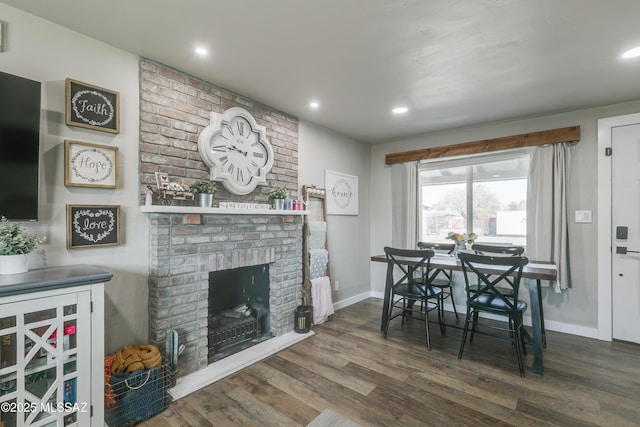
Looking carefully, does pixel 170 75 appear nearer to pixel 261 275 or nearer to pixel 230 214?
pixel 230 214

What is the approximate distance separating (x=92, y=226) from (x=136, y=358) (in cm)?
91

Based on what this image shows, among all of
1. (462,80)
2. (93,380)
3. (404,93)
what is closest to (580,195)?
(462,80)

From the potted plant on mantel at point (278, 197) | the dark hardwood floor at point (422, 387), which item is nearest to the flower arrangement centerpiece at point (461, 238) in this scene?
the dark hardwood floor at point (422, 387)

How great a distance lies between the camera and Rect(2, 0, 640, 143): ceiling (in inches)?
64.1

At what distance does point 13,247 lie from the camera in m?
1.47

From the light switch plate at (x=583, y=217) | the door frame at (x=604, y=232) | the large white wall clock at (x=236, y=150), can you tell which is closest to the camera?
the large white wall clock at (x=236, y=150)

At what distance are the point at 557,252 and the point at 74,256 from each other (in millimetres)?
4390

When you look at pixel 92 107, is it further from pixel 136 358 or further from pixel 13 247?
pixel 136 358

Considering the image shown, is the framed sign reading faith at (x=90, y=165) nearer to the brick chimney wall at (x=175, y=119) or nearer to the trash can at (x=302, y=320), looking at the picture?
the brick chimney wall at (x=175, y=119)

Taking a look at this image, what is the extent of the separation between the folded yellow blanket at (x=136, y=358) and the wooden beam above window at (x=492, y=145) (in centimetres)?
374

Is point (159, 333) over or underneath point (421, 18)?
underneath

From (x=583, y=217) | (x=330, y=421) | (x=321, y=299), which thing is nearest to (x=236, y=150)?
(x=321, y=299)

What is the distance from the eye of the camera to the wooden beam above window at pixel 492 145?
124 inches

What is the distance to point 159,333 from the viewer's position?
2.10m
